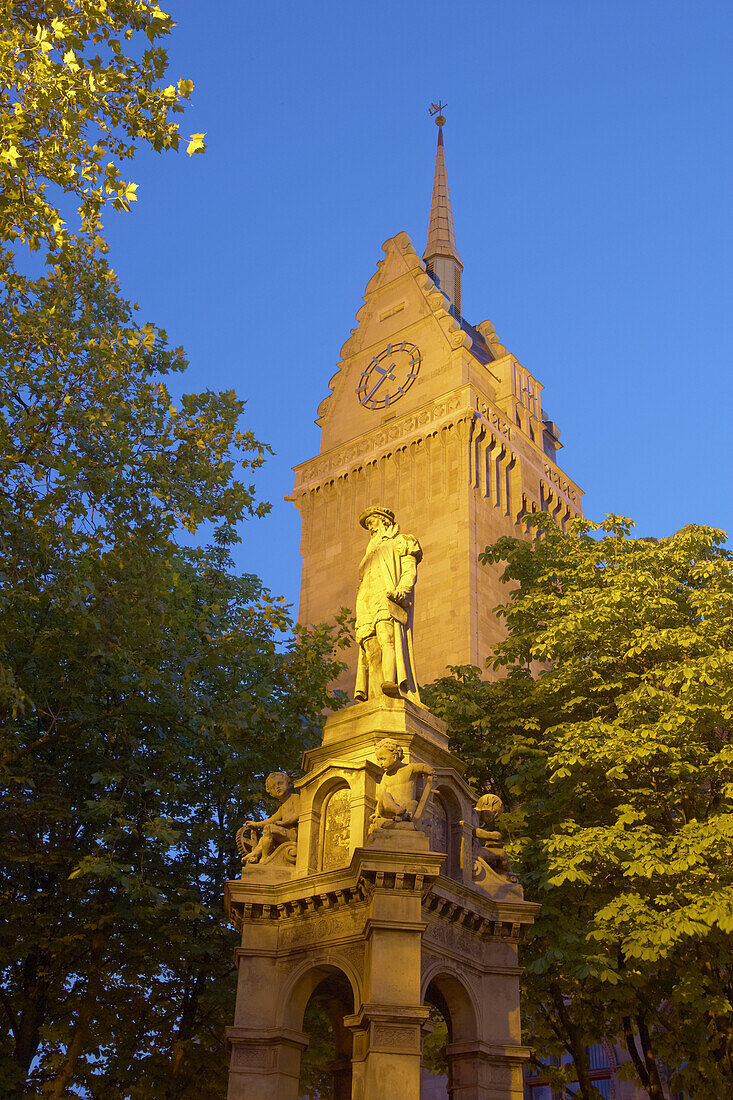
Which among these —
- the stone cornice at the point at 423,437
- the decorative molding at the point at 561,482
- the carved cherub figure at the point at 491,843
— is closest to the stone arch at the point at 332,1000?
the carved cherub figure at the point at 491,843

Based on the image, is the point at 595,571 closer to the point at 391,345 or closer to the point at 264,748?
→ the point at 264,748

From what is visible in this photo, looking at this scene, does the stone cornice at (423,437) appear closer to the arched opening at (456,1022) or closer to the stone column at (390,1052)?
the arched opening at (456,1022)

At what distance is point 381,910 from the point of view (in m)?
11.5

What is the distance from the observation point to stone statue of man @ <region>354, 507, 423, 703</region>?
1382cm

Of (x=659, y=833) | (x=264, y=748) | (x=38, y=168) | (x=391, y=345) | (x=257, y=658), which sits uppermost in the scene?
(x=391, y=345)

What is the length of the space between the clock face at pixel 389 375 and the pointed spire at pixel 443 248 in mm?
11923

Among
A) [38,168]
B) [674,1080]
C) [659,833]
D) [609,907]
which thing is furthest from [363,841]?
[38,168]

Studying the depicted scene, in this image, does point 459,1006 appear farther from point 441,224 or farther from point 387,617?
point 441,224

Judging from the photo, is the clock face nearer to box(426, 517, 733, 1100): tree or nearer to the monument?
box(426, 517, 733, 1100): tree

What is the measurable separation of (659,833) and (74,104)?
1390 cm

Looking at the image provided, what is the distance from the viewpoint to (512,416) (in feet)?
161

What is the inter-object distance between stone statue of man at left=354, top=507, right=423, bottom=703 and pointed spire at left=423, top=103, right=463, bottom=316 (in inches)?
1941

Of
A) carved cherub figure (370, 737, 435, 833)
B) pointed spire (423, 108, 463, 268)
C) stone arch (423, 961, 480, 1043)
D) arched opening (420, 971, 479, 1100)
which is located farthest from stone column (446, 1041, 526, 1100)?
pointed spire (423, 108, 463, 268)

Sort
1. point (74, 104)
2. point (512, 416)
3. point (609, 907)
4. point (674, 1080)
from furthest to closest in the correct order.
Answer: point (512, 416) < point (674, 1080) < point (609, 907) < point (74, 104)
